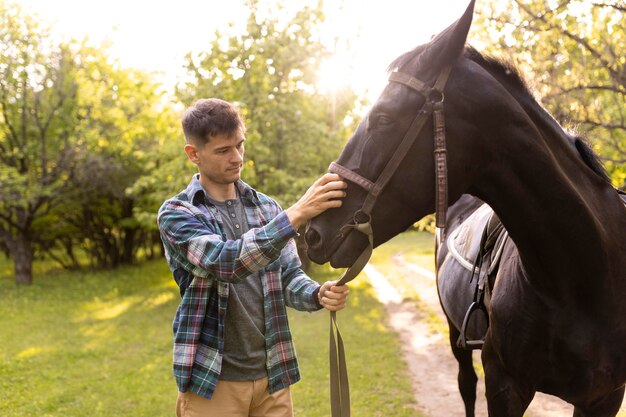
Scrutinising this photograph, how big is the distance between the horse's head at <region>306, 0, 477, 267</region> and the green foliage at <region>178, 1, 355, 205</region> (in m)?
9.96

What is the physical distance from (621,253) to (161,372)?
6.47 meters

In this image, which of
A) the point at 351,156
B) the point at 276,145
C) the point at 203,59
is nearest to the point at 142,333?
the point at 276,145

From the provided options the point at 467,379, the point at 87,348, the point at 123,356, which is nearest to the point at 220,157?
the point at 467,379

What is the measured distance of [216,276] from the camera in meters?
2.10

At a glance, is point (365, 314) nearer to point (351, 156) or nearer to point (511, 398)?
point (511, 398)

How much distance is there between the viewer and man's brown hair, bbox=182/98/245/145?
88.4 inches

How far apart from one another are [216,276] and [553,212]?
4.23 ft

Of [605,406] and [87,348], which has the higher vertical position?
[605,406]

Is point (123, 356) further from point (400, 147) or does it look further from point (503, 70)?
point (503, 70)

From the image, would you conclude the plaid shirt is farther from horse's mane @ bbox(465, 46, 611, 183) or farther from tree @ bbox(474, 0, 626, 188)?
tree @ bbox(474, 0, 626, 188)

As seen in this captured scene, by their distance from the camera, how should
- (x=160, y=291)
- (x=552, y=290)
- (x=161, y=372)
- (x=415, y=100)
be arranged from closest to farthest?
1. (x=415, y=100)
2. (x=552, y=290)
3. (x=161, y=372)
4. (x=160, y=291)

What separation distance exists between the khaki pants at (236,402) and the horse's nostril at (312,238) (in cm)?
82

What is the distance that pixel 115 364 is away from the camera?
7.90 meters

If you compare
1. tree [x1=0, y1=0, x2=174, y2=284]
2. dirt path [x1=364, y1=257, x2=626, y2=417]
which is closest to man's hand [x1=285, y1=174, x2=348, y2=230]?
dirt path [x1=364, y1=257, x2=626, y2=417]
